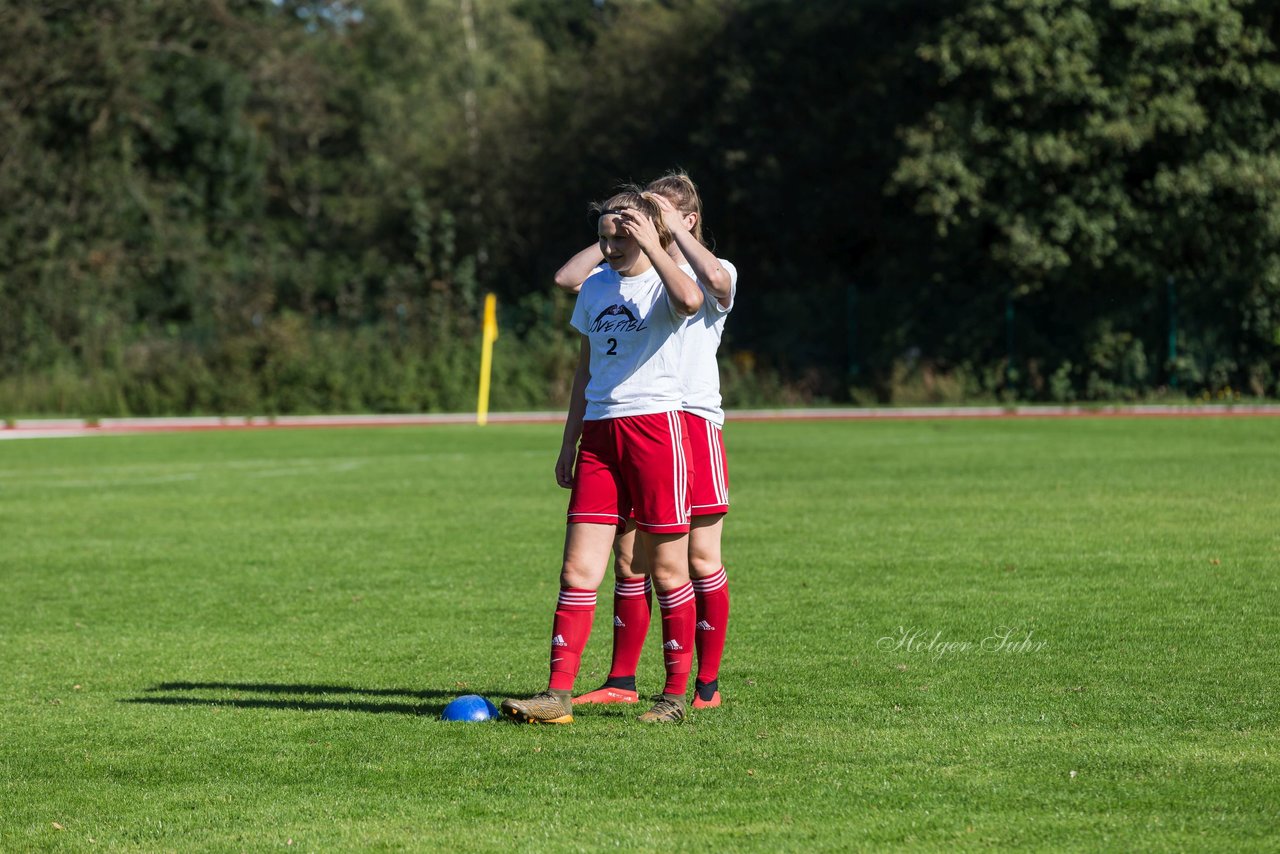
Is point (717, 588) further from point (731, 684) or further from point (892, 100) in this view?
point (892, 100)

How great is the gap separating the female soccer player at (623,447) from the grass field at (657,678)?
0.32 metres

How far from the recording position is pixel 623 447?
6277 millimetres

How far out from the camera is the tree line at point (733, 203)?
32.8 meters

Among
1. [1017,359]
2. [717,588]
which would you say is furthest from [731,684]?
[1017,359]

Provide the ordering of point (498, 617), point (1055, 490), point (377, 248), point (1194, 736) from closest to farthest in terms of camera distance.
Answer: point (1194, 736)
point (498, 617)
point (1055, 490)
point (377, 248)

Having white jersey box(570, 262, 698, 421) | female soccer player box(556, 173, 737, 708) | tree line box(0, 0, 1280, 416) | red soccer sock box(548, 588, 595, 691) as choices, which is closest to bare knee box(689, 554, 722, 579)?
female soccer player box(556, 173, 737, 708)

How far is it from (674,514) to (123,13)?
130 feet

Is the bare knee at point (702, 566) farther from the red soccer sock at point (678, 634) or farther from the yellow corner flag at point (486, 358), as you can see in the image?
the yellow corner flag at point (486, 358)

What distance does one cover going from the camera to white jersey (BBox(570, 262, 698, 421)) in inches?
248

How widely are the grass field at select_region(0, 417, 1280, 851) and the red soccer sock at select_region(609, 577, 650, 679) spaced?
1.03ft

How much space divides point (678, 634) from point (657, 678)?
864 millimetres

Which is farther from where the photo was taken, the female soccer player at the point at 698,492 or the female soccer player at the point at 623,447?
the female soccer player at the point at 698,492

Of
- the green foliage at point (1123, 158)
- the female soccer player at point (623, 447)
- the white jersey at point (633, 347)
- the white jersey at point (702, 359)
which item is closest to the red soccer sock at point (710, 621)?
the female soccer player at point (623, 447)

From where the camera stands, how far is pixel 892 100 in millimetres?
38656
